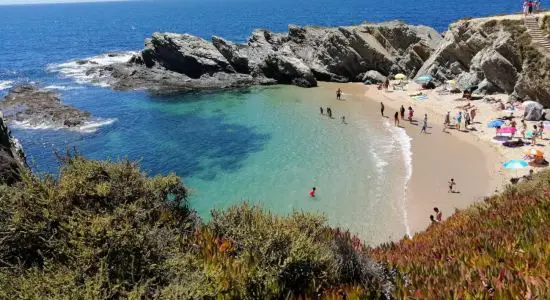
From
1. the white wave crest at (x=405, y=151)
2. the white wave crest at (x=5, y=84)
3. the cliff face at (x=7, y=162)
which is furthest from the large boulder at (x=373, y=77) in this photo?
the white wave crest at (x=5, y=84)

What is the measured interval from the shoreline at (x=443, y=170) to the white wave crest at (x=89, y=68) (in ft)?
Result: 144

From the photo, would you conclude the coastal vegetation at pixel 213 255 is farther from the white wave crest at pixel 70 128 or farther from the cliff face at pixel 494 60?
the white wave crest at pixel 70 128

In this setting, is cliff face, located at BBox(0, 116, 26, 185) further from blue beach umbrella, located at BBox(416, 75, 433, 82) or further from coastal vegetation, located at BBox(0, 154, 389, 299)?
blue beach umbrella, located at BBox(416, 75, 433, 82)

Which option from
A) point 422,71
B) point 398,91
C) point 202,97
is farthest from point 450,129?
point 202,97

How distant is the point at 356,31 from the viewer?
5569 cm

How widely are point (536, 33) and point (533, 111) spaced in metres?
8.47

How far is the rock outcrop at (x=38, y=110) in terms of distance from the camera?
41.5m

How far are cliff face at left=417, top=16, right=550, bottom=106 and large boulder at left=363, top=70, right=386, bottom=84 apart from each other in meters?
4.83

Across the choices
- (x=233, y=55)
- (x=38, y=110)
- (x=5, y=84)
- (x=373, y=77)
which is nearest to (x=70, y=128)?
(x=38, y=110)

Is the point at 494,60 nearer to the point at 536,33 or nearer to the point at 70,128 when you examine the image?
the point at 536,33

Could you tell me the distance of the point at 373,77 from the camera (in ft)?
175

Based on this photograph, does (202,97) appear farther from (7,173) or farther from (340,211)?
(7,173)

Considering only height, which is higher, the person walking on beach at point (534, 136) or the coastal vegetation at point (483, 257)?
the coastal vegetation at point (483, 257)

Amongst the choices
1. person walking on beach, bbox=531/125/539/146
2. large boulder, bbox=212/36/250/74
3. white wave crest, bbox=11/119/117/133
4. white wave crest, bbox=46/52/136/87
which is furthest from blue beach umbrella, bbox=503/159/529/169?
white wave crest, bbox=46/52/136/87
